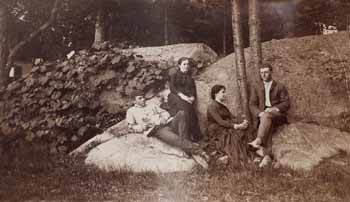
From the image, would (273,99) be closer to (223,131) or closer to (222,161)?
(223,131)

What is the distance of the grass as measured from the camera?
480cm

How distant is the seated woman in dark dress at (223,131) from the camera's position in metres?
5.88

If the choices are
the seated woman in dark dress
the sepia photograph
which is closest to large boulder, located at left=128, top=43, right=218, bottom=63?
the sepia photograph

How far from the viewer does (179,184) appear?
204 inches

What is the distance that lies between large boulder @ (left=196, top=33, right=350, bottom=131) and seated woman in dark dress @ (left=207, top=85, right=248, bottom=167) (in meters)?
0.45

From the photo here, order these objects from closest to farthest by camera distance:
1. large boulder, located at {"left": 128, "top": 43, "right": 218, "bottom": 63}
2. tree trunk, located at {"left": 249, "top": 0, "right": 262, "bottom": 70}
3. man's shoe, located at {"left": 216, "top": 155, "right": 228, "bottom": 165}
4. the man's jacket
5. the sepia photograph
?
the sepia photograph < man's shoe, located at {"left": 216, "top": 155, "right": 228, "bottom": 165} < the man's jacket < tree trunk, located at {"left": 249, "top": 0, "right": 262, "bottom": 70} < large boulder, located at {"left": 128, "top": 43, "right": 218, "bottom": 63}

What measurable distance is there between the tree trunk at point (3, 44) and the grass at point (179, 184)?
1917mm

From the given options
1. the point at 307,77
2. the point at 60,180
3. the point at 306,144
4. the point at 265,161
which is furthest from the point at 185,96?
the point at 60,180

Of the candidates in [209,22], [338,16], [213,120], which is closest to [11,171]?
[213,120]

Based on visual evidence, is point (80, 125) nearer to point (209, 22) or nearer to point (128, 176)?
point (128, 176)

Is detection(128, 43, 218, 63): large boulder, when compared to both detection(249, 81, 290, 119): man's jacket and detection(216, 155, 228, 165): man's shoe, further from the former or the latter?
detection(216, 155, 228, 165): man's shoe

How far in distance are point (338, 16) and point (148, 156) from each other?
15.0 feet

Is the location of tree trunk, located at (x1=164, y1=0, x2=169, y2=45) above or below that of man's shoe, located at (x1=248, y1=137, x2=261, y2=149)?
above

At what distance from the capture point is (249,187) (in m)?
4.97
